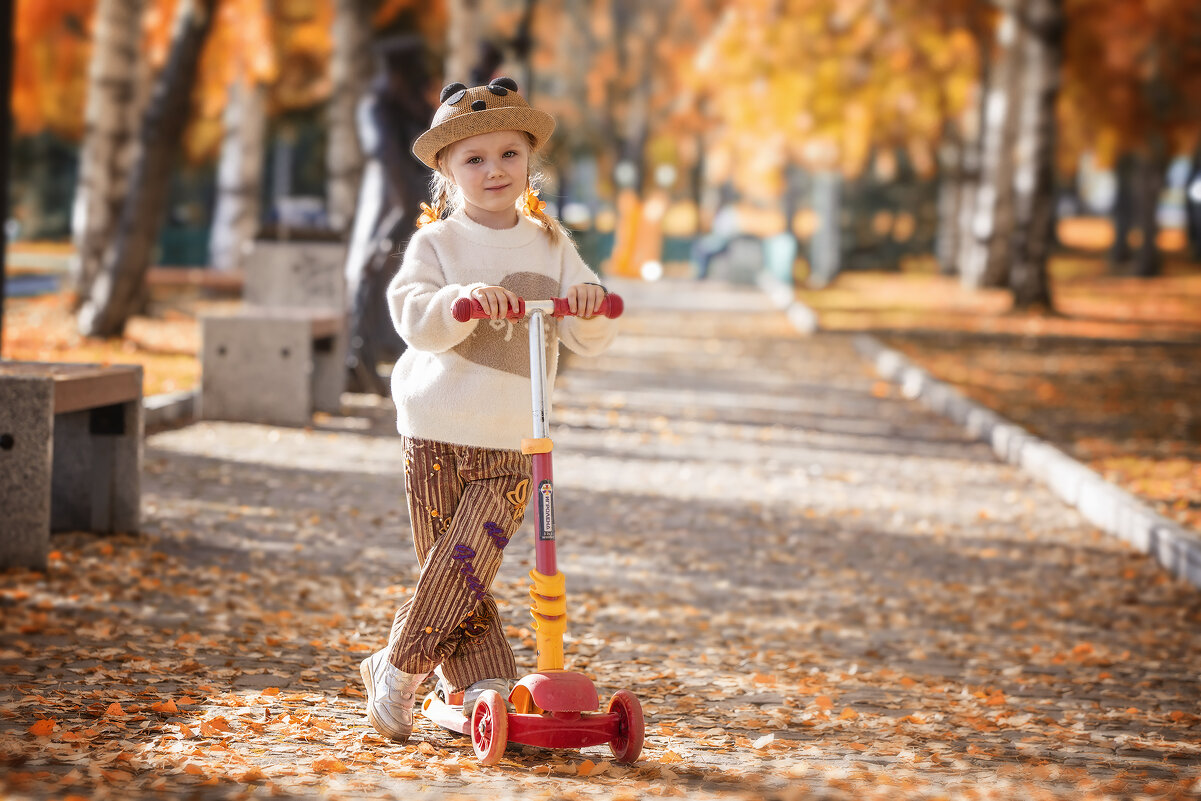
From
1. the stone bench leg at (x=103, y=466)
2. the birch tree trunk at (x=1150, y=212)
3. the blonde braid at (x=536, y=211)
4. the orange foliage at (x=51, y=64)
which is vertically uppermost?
the orange foliage at (x=51, y=64)

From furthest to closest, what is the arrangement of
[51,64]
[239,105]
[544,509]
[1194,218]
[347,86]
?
[1194,218]
[51,64]
[239,105]
[347,86]
[544,509]

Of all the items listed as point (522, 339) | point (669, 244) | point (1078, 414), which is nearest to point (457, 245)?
point (522, 339)

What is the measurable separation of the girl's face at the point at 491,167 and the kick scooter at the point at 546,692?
0.41m

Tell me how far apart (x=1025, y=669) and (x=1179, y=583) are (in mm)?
1949

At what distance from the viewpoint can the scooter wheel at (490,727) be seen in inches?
173

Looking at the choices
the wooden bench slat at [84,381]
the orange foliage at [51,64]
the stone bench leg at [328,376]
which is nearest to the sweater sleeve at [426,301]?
the wooden bench slat at [84,381]

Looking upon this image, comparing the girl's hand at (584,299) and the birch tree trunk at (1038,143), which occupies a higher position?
the birch tree trunk at (1038,143)

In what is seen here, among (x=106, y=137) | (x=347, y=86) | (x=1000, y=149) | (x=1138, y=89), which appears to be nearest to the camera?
(x=106, y=137)

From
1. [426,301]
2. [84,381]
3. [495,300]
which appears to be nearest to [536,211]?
[426,301]

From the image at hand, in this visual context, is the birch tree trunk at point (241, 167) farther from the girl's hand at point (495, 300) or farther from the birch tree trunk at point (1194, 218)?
the birch tree trunk at point (1194, 218)

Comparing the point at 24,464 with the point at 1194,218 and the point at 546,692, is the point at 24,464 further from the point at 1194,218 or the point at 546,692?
the point at 1194,218

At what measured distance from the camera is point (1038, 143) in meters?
25.5

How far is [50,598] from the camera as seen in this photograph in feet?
21.5

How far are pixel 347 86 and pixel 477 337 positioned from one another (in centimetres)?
1872
